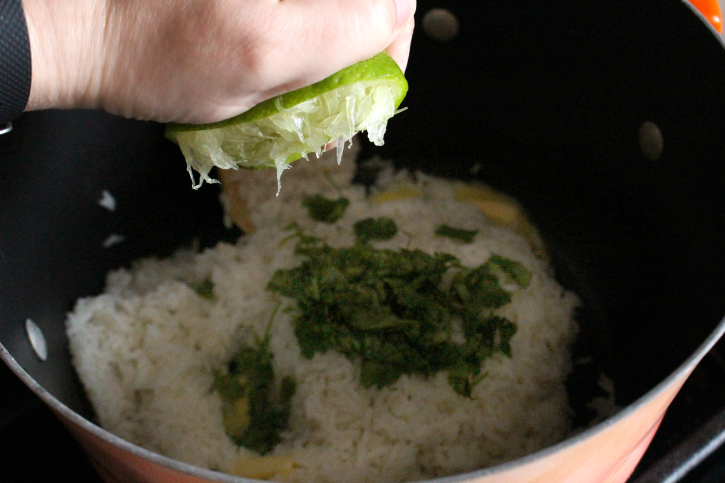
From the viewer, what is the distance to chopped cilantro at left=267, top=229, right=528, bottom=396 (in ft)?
3.96

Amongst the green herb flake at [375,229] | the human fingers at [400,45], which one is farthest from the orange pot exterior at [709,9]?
the green herb flake at [375,229]

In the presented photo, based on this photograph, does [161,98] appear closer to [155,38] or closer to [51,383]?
[155,38]

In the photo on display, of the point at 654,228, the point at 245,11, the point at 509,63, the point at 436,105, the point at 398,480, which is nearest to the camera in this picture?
the point at 245,11

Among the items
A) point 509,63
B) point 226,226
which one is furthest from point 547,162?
point 226,226

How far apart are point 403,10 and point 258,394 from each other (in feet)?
2.76

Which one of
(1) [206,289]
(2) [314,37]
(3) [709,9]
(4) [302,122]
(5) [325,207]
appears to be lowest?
(1) [206,289]

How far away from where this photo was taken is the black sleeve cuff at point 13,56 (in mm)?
581

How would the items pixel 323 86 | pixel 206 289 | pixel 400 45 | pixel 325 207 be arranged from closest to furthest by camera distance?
1. pixel 323 86
2. pixel 400 45
3. pixel 206 289
4. pixel 325 207

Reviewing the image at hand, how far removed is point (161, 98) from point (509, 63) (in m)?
0.94

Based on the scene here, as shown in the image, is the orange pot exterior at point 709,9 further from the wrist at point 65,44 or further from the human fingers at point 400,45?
the wrist at point 65,44


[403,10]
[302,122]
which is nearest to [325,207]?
[302,122]

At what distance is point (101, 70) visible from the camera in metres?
0.65

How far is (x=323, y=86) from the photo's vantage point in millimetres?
695

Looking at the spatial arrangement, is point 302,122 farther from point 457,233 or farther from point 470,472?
point 457,233
